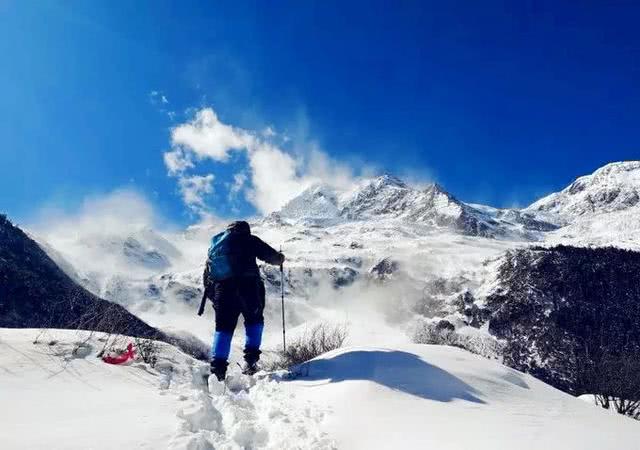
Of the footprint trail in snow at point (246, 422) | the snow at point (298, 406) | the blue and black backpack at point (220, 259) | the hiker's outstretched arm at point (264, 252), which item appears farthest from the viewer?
the hiker's outstretched arm at point (264, 252)

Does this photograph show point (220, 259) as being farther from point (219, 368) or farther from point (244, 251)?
point (219, 368)

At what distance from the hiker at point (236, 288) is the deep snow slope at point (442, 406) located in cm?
140

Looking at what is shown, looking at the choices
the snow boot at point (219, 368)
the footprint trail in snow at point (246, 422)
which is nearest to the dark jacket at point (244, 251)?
the snow boot at point (219, 368)

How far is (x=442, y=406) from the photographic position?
6.30 meters

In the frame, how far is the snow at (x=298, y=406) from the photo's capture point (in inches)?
194

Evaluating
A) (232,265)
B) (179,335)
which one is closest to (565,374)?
(179,335)

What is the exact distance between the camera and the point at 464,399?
6652 millimetres

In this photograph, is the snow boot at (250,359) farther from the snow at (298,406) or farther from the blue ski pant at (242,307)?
the snow at (298,406)

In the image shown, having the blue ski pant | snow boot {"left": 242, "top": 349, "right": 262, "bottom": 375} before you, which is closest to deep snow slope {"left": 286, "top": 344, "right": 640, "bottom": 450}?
snow boot {"left": 242, "top": 349, "right": 262, "bottom": 375}

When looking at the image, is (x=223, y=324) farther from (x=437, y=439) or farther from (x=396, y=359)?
(x=437, y=439)

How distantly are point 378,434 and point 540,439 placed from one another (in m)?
1.46

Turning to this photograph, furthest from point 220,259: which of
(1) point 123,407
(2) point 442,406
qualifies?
(2) point 442,406

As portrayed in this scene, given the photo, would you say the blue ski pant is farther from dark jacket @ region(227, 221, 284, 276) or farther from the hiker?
dark jacket @ region(227, 221, 284, 276)

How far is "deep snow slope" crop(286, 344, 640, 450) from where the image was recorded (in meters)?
5.08
